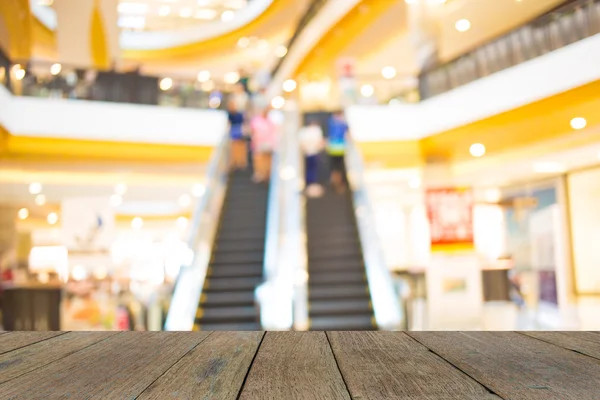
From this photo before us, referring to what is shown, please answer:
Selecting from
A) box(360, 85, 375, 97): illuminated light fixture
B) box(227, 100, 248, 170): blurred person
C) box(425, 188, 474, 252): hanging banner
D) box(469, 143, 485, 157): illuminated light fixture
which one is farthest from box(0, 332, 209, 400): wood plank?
box(360, 85, 375, 97): illuminated light fixture

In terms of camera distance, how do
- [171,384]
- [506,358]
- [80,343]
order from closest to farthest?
[171,384] → [506,358] → [80,343]

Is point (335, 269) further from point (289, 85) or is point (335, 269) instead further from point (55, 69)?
point (289, 85)

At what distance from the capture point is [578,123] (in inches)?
317

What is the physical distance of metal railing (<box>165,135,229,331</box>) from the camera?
21.5 ft

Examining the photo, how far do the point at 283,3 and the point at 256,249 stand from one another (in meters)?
11.5

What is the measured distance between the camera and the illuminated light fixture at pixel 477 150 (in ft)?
32.9

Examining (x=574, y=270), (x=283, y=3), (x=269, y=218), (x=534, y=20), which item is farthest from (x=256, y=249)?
(x=283, y=3)

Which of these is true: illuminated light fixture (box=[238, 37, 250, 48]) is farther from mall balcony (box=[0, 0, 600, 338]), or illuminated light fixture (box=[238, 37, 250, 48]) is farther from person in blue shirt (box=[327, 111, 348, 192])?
person in blue shirt (box=[327, 111, 348, 192])

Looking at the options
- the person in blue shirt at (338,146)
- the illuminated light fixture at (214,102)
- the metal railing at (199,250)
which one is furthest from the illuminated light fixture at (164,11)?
the person in blue shirt at (338,146)

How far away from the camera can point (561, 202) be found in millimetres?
10656

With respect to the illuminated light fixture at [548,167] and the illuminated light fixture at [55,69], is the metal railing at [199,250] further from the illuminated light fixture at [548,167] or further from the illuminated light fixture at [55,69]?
the illuminated light fixture at [548,167]

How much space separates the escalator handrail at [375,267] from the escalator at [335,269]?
0.64 ft

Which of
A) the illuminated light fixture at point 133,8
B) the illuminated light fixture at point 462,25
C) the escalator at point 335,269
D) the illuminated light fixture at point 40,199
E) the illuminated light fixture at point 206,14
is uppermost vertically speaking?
the illuminated light fixture at point 206,14

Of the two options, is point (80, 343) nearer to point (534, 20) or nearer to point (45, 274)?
point (534, 20)
